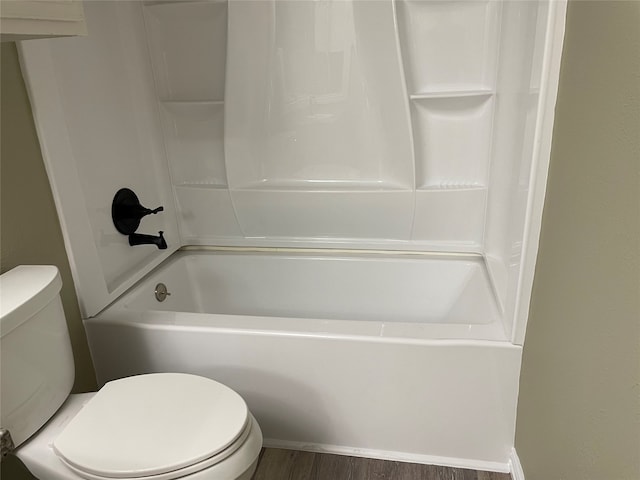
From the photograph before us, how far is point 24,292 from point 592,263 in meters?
1.26

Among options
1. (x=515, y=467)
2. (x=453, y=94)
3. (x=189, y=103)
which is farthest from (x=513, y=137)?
(x=189, y=103)

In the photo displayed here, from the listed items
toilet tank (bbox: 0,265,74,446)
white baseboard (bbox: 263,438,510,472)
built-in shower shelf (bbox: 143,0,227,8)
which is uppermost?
built-in shower shelf (bbox: 143,0,227,8)

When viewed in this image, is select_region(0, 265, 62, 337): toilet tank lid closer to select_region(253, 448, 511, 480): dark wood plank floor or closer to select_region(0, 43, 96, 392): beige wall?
select_region(0, 43, 96, 392): beige wall

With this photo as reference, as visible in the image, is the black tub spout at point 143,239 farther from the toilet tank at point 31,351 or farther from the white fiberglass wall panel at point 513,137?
the white fiberglass wall panel at point 513,137

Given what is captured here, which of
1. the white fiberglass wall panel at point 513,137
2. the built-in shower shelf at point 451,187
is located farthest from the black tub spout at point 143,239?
the white fiberglass wall panel at point 513,137

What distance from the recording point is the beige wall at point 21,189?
1.39 metres

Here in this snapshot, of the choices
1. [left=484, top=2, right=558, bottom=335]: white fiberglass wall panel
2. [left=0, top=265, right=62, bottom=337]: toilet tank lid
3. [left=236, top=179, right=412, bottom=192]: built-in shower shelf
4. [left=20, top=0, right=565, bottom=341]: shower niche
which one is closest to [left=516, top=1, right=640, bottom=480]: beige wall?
[left=484, top=2, right=558, bottom=335]: white fiberglass wall panel

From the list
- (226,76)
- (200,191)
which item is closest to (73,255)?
(200,191)

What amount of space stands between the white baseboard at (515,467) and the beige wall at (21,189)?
1.46 meters

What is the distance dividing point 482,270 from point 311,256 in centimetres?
68

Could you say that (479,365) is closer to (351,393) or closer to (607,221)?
(351,393)

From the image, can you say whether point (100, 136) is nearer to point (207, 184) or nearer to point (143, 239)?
point (143, 239)

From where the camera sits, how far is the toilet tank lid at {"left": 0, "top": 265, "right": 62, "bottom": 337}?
1.19 metres

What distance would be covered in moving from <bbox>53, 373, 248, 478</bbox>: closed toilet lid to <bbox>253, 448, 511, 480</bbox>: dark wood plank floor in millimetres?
483
